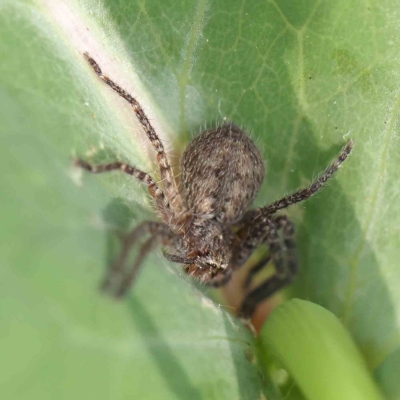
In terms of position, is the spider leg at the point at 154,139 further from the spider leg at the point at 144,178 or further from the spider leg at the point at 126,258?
the spider leg at the point at 126,258

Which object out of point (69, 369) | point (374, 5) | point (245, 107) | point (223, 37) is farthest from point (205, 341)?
point (374, 5)

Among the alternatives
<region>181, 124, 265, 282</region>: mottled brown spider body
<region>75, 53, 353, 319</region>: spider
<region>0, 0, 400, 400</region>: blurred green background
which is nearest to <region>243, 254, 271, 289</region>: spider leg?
<region>75, 53, 353, 319</region>: spider

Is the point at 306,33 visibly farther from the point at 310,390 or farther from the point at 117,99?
the point at 310,390

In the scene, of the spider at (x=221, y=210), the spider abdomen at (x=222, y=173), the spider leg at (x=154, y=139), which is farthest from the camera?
the spider abdomen at (x=222, y=173)

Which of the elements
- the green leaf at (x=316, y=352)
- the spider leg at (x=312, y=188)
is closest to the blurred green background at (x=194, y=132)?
the spider leg at (x=312, y=188)

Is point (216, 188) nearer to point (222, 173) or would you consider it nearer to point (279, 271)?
point (222, 173)

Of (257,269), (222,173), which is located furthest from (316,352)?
(222,173)

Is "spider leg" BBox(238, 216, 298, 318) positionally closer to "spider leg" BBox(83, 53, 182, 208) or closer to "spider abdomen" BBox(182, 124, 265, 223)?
"spider abdomen" BBox(182, 124, 265, 223)

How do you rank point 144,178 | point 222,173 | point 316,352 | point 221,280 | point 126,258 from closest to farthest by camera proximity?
point 126,258 < point 316,352 < point 144,178 < point 221,280 < point 222,173
